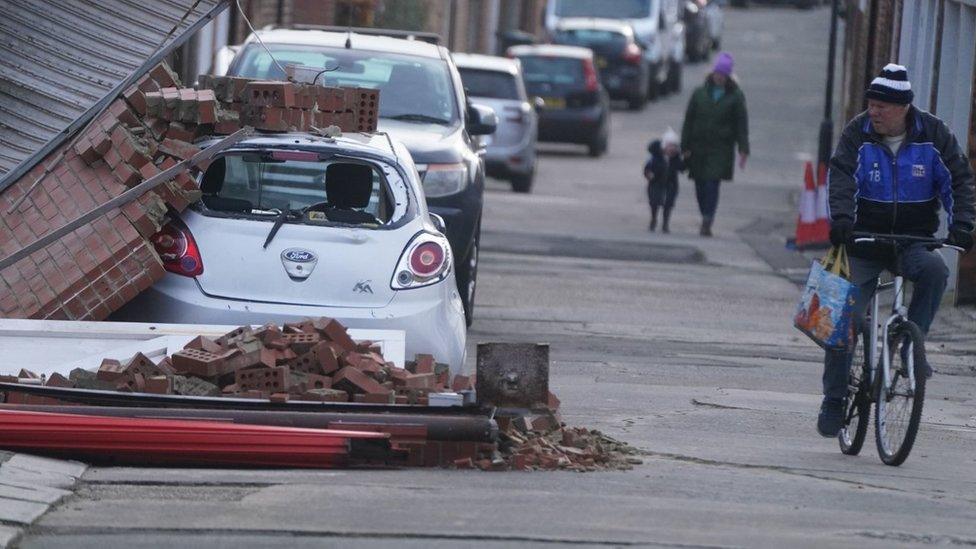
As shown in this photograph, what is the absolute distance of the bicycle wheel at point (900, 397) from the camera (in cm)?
847

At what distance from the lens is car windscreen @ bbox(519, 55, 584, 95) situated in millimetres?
34125

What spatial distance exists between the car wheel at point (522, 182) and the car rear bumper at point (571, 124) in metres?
6.19

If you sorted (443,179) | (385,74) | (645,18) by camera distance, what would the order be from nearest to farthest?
(443,179) → (385,74) → (645,18)

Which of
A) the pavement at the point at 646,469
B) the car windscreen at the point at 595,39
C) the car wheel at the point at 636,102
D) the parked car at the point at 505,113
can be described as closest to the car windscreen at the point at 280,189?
the pavement at the point at 646,469

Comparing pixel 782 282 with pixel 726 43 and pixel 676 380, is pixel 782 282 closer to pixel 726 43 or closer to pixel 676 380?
pixel 676 380

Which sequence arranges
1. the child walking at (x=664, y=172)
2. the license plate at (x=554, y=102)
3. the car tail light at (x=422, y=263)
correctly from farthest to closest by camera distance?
the license plate at (x=554, y=102), the child walking at (x=664, y=172), the car tail light at (x=422, y=263)

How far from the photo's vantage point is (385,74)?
46.4 ft

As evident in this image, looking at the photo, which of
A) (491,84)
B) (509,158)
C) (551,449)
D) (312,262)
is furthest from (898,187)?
(491,84)

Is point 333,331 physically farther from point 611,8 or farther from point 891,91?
point 611,8

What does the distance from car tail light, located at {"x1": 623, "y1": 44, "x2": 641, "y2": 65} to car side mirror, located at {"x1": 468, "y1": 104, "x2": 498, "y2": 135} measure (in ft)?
90.2

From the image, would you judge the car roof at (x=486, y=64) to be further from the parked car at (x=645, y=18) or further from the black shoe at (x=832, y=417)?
the black shoe at (x=832, y=417)

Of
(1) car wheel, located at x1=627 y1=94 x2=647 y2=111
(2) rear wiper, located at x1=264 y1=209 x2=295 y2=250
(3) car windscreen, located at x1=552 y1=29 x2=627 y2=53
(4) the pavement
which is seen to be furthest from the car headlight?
(1) car wheel, located at x1=627 y1=94 x2=647 y2=111

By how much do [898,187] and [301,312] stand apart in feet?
9.22

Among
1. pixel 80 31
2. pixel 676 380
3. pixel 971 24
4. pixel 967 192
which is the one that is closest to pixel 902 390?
pixel 967 192
